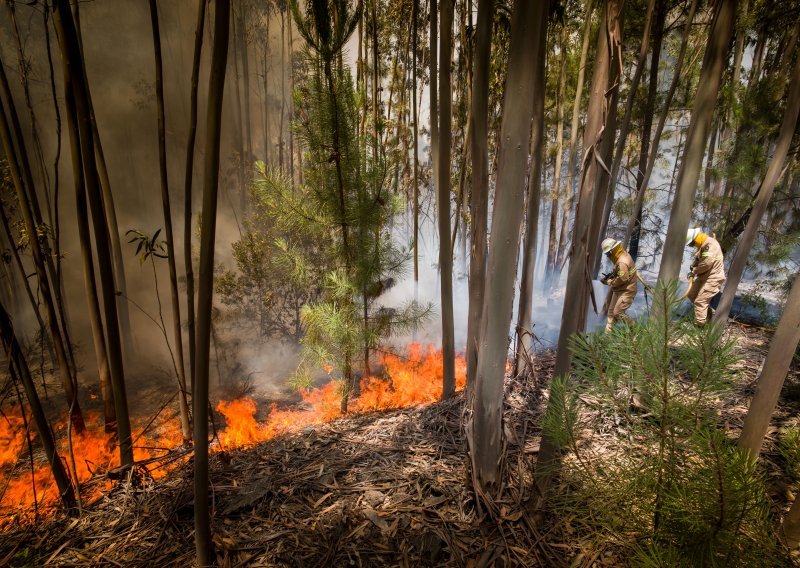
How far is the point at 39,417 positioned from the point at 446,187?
2.88 metres

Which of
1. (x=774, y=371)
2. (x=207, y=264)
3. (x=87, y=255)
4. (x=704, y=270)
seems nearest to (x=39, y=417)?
(x=87, y=255)

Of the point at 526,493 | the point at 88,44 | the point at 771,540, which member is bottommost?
the point at 526,493

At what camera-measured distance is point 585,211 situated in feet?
4.94

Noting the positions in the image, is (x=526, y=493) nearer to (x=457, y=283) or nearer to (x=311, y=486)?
(x=311, y=486)

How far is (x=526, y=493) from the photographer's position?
1802mm

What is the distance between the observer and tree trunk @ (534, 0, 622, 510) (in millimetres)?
1418

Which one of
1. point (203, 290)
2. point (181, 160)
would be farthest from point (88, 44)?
point (203, 290)

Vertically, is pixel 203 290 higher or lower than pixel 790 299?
higher

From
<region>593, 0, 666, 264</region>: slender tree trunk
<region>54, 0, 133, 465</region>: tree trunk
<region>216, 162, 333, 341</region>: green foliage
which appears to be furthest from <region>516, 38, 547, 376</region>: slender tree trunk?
<region>216, 162, 333, 341</region>: green foliage

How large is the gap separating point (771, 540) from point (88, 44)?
28.5ft

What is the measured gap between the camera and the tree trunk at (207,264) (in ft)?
3.50

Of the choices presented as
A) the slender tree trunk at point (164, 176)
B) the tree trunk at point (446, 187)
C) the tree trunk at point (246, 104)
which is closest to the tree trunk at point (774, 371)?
the tree trunk at point (446, 187)

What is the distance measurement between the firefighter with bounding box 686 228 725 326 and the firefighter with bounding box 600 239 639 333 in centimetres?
74

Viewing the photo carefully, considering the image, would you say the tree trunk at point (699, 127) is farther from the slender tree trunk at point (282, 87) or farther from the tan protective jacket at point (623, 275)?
the slender tree trunk at point (282, 87)
